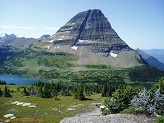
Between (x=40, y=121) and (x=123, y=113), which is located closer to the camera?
(x=123, y=113)

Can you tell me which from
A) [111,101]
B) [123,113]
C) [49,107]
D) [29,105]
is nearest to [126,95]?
[111,101]

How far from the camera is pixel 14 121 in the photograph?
7750 centimetres

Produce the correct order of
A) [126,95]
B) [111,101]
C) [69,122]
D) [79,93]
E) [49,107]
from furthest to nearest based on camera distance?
[79,93]
[49,107]
[126,95]
[111,101]
[69,122]

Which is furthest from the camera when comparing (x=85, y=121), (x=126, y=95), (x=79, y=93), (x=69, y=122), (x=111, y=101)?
(x=79, y=93)

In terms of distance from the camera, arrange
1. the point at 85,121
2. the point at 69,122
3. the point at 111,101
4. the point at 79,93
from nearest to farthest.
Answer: the point at 85,121 → the point at 69,122 → the point at 111,101 → the point at 79,93

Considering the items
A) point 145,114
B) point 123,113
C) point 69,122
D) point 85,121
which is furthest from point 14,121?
point 145,114

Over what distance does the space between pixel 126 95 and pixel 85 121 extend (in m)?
Answer: 24.5

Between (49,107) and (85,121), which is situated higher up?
(85,121)

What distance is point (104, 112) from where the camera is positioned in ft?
244

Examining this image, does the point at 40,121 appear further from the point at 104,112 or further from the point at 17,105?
the point at 17,105

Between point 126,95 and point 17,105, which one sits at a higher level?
point 126,95

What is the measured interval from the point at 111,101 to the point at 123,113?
1207cm

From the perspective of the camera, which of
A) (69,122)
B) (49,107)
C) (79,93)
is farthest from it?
(79,93)

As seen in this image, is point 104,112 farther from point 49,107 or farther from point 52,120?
point 49,107
